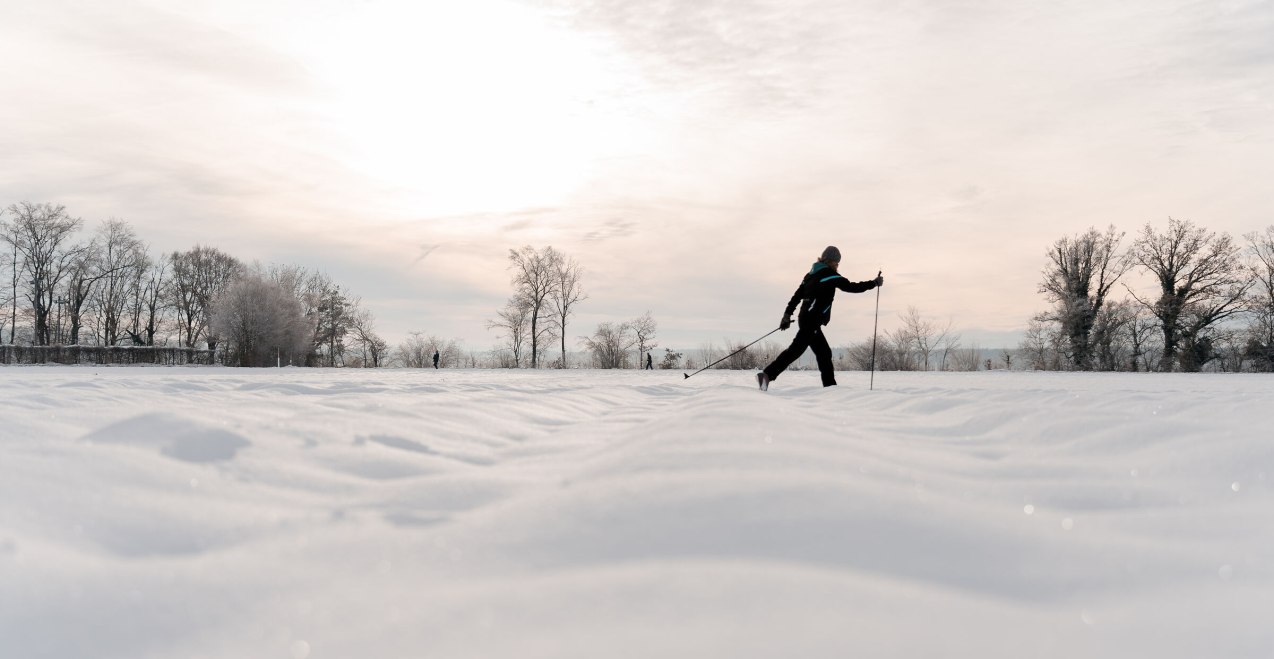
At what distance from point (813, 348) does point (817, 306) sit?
0.49 metres

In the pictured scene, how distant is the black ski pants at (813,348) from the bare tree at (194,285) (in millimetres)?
59689

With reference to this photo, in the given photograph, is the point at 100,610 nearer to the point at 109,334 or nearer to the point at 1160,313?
the point at 1160,313

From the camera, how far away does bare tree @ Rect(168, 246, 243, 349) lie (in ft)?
180

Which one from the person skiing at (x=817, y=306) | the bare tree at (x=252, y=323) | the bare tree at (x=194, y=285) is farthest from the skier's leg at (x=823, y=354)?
the bare tree at (x=194, y=285)

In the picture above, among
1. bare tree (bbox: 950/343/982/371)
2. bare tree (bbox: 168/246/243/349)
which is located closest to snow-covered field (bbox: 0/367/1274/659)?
bare tree (bbox: 950/343/982/371)

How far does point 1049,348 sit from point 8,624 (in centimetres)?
3968

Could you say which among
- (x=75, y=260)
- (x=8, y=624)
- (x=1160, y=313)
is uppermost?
A: (x=75, y=260)

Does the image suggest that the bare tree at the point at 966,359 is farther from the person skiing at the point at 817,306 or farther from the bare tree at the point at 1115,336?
the person skiing at the point at 817,306

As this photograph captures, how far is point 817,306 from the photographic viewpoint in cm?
729

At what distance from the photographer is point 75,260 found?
1854 inches

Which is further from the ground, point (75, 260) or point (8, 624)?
point (75, 260)

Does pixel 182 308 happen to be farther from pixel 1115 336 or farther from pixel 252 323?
pixel 1115 336

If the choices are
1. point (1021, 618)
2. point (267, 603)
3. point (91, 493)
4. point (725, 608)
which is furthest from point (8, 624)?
point (1021, 618)

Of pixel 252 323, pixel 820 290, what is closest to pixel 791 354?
pixel 820 290
